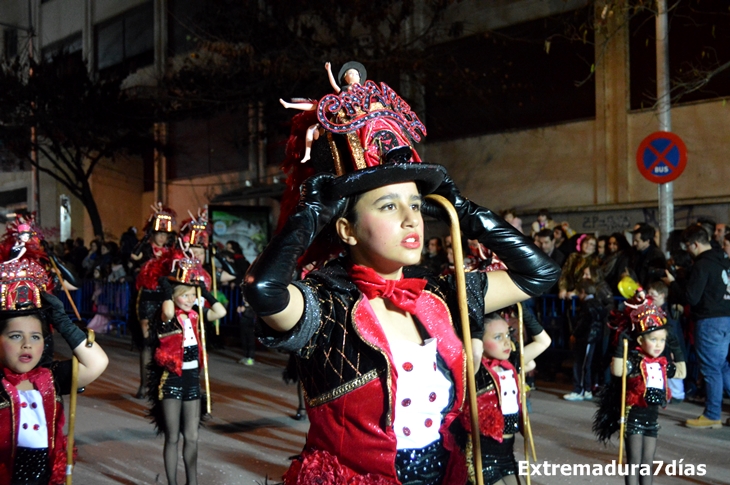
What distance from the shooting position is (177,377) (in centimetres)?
641

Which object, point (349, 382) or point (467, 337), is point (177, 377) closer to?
point (349, 382)

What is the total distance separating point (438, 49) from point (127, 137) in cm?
1192

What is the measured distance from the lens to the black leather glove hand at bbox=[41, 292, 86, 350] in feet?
13.8

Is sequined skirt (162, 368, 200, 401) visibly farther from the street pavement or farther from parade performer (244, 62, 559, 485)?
parade performer (244, 62, 559, 485)

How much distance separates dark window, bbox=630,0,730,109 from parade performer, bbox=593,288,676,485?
8.56 metres

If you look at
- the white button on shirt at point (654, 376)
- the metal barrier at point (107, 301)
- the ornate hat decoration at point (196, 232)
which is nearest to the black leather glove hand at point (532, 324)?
the white button on shirt at point (654, 376)

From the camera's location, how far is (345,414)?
282 centimetres

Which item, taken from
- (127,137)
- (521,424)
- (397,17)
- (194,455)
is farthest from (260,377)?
(127,137)

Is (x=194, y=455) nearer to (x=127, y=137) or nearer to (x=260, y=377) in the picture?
(x=260, y=377)

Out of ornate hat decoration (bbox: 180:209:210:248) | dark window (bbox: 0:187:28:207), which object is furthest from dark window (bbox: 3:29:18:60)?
ornate hat decoration (bbox: 180:209:210:248)

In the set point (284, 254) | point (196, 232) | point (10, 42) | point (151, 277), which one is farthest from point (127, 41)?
point (284, 254)

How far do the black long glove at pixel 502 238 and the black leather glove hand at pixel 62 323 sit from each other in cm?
214

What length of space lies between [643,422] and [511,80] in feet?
40.0

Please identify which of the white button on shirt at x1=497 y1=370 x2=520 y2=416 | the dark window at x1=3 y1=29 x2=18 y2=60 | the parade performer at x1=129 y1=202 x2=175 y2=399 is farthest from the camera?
the dark window at x1=3 y1=29 x2=18 y2=60
